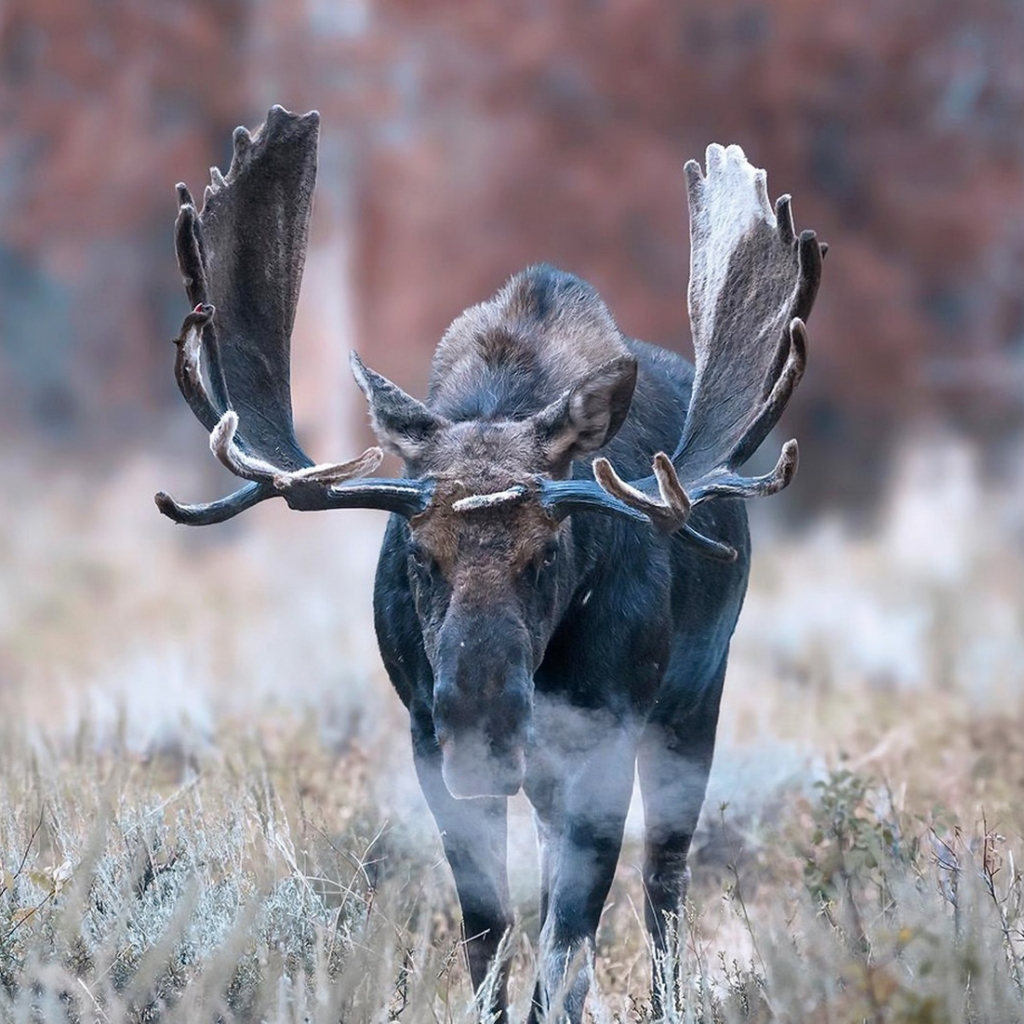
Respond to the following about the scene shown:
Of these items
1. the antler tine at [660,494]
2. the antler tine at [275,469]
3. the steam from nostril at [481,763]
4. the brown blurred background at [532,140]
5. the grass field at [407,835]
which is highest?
the brown blurred background at [532,140]

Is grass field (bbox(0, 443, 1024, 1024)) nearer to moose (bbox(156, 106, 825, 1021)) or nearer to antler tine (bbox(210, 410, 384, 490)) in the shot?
moose (bbox(156, 106, 825, 1021))

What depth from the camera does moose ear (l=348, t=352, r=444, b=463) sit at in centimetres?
502

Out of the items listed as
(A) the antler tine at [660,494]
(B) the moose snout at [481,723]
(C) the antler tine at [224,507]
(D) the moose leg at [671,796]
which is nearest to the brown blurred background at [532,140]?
(D) the moose leg at [671,796]

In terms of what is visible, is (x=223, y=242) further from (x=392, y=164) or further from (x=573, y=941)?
(x=392, y=164)

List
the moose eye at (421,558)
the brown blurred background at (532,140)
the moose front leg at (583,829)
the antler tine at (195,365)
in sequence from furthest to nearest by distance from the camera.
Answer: the brown blurred background at (532,140) → the moose front leg at (583,829) → the antler tine at (195,365) → the moose eye at (421,558)

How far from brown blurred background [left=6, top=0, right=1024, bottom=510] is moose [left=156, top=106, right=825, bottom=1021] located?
13.7 m

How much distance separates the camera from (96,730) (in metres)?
8.54

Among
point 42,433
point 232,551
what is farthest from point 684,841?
point 42,433

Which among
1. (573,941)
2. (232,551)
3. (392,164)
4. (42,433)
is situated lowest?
(573,941)

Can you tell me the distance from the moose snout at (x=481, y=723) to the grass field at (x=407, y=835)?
0.37m

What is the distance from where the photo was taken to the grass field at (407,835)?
434cm

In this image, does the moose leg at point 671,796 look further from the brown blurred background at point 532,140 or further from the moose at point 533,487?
the brown blurred background at point 532,140

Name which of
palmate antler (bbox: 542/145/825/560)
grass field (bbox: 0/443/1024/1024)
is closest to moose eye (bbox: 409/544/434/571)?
palmate antler (bbox: 542/145/825/560)

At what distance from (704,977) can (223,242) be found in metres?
2.46
